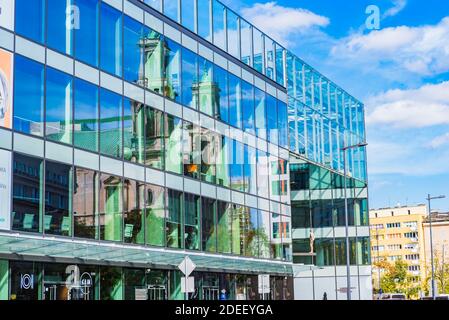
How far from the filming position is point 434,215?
598 ft

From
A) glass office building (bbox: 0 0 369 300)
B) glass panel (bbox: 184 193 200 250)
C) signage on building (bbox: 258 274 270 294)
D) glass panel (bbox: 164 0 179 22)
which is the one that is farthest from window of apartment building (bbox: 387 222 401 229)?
signage on building (bbox: 258 274 270 294)

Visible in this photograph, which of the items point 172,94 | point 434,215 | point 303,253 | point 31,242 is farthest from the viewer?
point 434,215

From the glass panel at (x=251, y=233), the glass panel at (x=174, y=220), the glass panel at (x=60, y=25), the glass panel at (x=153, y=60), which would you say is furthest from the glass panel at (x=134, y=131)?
the glass panel at (x=251, y=233)

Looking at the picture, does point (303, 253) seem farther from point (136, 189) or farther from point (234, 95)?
point (136, 189)

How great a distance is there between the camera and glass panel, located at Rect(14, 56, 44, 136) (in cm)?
2527

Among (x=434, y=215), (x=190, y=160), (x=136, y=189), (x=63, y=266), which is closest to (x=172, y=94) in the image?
(x=190, y=160)

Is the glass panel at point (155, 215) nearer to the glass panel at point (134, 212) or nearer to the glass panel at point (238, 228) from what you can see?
the glass panel at point (134, 212)

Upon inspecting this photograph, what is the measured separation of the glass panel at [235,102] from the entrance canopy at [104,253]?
800 cm

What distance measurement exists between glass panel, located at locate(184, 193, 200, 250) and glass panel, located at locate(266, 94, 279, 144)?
11.5 m

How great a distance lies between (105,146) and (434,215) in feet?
535

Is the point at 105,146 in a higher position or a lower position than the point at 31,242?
higher

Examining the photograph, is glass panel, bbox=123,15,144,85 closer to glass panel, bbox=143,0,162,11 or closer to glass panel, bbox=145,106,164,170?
glass panel, bbox=143,0,162,11

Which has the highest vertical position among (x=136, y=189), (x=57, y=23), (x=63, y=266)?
(x=57, y=23)

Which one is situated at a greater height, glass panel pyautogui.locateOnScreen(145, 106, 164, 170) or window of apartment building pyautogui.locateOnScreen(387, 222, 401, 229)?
window of apartment building pyautogui.locateOnScreen(387, 222, 401, 229)
